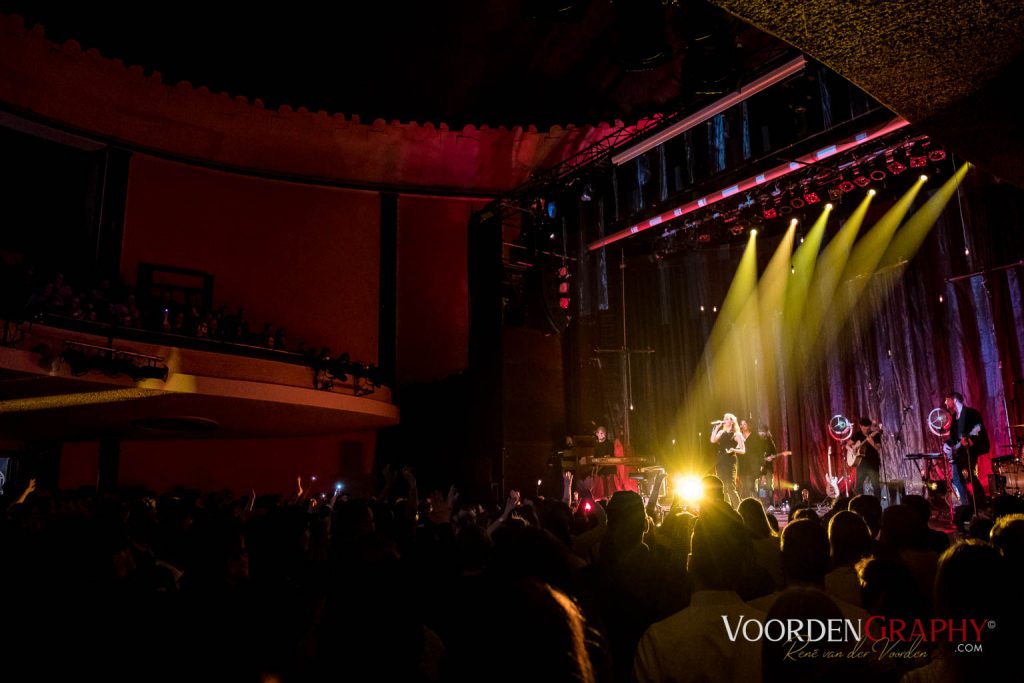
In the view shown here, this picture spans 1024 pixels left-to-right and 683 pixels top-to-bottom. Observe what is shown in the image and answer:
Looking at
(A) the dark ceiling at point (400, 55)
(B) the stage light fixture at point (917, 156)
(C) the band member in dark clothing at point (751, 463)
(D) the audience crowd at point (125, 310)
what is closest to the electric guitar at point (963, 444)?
(C) the band member in dark clothing at point (751, 463)

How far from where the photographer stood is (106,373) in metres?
8.91

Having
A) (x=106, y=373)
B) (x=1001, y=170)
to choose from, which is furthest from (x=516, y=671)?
(x=106, y=373)

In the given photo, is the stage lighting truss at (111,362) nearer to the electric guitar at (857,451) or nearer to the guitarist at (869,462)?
the guitarist at (869,462)

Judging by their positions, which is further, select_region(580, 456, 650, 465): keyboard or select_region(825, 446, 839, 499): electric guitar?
select_region(825, 446, 839, 499): electric guitar

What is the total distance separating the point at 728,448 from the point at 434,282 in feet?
23.2

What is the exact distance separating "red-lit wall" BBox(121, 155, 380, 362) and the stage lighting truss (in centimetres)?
424

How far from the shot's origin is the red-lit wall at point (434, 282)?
15.1 meters

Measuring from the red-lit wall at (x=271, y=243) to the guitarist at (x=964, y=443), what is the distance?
1013cm

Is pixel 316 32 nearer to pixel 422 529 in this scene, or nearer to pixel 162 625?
pixel 422 529

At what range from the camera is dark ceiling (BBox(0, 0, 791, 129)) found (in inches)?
414

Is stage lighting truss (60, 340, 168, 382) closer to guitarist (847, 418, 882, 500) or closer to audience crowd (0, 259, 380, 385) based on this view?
audience crowd (0, 259, 380, 385)

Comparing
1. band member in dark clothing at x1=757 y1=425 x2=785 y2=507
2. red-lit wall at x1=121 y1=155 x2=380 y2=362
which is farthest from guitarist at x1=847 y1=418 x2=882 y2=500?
red-lit wall at x1=121 y1=155 x2=380 y2=362

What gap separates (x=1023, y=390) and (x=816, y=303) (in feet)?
13.1

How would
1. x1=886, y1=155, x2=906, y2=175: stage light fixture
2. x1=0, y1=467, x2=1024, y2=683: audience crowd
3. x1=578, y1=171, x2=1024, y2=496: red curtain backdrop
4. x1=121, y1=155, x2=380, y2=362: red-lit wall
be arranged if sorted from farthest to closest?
x1=121, y1=155, x2=380, y2=362: red-lit wall, x1=578, y1=171, x2=1024, y2=496: red curtain backdrop, x1=886, y1=155, x2=906, y2=175: stage light fixture, x1=0, y1=467, x2=1024, y2=683: audience crowd
